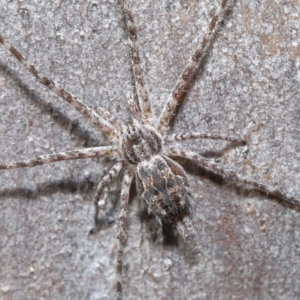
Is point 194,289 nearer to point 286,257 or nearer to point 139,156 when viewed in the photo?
point 286,257

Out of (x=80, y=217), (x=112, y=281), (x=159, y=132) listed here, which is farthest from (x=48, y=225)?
(x=159, y=132)

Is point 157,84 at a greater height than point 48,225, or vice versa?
point 157,84

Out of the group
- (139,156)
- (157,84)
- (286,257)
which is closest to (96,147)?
(139,156)

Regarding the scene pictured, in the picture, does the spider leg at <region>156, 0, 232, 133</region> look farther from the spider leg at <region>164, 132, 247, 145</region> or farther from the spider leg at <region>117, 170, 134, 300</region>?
the spider leg at <region>117, 170, 134, 300</region>

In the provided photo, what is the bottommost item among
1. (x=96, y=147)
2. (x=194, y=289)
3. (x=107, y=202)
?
(x=194, y=289)

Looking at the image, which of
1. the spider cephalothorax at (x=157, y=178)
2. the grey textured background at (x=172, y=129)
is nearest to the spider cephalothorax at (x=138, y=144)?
the spider cephalothorax at (x=157, y=178)

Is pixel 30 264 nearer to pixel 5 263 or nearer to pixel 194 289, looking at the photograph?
pixel 5 263
